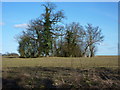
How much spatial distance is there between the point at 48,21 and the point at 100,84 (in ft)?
122

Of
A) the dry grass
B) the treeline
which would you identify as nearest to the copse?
the treeline

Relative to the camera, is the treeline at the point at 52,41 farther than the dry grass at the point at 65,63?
Yes

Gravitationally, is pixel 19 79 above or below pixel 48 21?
below

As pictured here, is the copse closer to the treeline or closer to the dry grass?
the treeline

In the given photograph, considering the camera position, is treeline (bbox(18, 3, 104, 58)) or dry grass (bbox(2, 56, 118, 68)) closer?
dry grass (bbox(2, 56, 118, 68))

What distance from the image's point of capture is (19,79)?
28.2 feet

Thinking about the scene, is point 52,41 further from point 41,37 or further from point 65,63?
point 65,63

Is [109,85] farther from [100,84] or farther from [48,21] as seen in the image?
[48,21]

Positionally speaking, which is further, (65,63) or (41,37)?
(41,37)

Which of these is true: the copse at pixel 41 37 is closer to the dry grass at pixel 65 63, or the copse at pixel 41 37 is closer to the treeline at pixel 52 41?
the treeline at pixel 52 41

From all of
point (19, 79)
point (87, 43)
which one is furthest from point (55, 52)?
point (19, 79)

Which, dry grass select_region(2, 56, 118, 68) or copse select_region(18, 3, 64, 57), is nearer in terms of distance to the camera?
dry grass select_region(2, 56, 118, 68)

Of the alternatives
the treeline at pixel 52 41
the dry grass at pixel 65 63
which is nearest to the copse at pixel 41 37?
the treeline at pixel 52 41

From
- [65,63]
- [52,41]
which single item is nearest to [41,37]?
[52,41]
